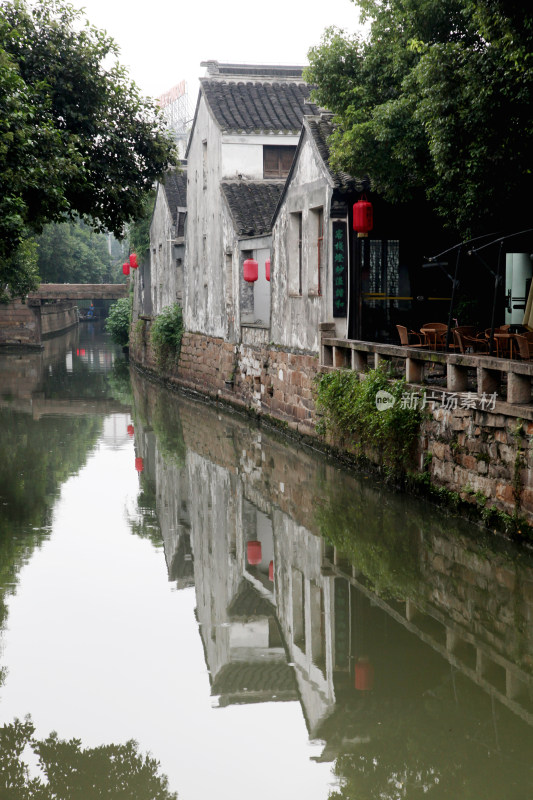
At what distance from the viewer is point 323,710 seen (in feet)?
18.7

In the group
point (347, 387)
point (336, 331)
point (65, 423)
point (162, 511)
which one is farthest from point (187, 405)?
point (162, 511)

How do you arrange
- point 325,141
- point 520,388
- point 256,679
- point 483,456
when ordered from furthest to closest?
point 325,141 < point 483,456 < point 520,388 < point 256,679

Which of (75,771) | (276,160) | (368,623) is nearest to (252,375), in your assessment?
(276,160)

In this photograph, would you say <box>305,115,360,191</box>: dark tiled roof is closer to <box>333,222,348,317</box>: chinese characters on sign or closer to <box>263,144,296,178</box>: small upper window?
<box>333,222,348,317</box>: chinese characters on sign

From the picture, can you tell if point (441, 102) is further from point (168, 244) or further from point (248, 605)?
point (168, 244)

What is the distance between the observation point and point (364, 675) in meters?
6.14

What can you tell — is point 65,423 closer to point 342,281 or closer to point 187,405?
point 187,405

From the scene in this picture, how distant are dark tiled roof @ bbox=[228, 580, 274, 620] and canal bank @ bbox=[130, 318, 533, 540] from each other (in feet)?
8.34

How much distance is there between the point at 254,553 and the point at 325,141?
8.08m

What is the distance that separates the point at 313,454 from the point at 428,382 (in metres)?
3.35

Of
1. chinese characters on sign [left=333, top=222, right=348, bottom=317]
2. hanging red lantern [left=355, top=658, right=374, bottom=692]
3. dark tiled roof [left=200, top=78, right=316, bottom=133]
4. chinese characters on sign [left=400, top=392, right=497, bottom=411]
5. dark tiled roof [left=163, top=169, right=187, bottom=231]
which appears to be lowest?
hanging red lantern [left=355, top=658, right=374, bottom=692]

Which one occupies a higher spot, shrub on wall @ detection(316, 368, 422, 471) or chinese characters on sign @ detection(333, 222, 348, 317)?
chinese characters on sign @ detection(333, 222, 348, 317)

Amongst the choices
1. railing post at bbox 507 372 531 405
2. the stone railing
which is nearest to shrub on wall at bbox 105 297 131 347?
the stone railing

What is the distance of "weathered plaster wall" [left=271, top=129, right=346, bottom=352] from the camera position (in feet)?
48.3
